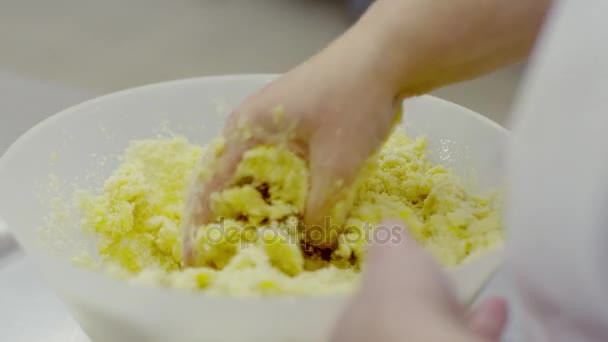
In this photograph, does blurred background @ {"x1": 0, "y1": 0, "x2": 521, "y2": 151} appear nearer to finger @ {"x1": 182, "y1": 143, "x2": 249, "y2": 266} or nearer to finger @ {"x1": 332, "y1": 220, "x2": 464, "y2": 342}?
finger @ {"x1": 182, "y1": 143, "x2": 249, "y2": 266}

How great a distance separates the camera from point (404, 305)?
0.31 m

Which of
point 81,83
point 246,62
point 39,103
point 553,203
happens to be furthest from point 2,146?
point 553,203

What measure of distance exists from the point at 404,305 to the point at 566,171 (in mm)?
97

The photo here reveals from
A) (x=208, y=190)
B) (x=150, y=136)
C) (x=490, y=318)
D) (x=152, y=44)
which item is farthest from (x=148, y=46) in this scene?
(x=490, y=318)

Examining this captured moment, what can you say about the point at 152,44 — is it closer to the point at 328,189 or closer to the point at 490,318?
the point at 328,189

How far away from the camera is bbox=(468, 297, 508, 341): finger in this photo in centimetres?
34

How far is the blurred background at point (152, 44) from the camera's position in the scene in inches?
37.8

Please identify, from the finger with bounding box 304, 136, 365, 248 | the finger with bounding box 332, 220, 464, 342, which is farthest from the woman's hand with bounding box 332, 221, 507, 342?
the finger with bounding box 304, 136, 365, 248

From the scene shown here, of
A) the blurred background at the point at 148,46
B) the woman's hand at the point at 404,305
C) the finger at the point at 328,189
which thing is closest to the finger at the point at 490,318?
the woman's hand at the point at 404,305

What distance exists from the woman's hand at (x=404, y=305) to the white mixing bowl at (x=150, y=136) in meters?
0.03

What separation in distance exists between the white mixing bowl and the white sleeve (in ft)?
0.35

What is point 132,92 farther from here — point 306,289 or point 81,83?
point 81,83

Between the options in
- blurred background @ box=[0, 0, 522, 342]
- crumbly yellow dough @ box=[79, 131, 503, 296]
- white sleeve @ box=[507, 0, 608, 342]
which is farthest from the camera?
blurred background @ box=[0, 0, 522, 342]

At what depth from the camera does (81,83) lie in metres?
0.97
